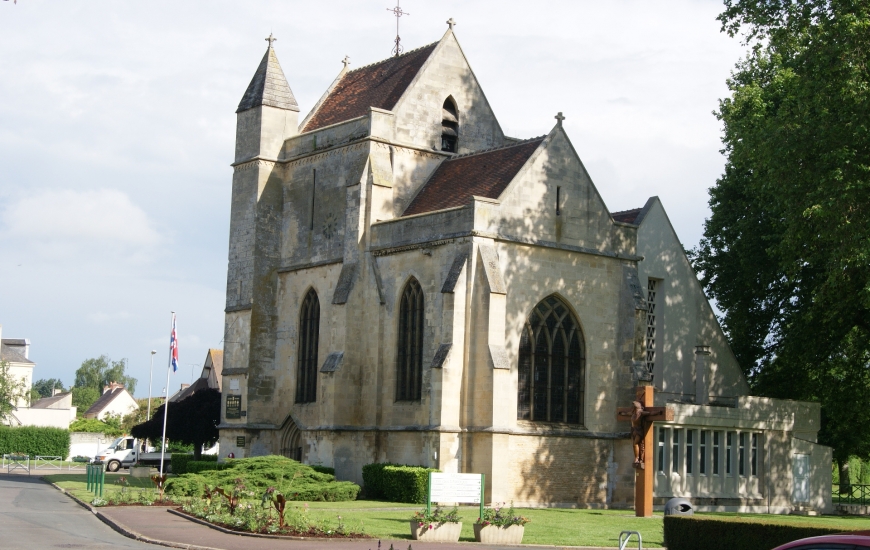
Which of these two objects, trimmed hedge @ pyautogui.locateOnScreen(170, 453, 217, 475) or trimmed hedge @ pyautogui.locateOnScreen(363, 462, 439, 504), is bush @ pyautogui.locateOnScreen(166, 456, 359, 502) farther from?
trimmed hedge @ pyautogui.locateOnScreen(170, 453, 217, 475)

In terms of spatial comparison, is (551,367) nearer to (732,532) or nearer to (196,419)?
(732,532)

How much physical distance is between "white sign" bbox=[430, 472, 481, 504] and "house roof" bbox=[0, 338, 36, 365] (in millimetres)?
110188

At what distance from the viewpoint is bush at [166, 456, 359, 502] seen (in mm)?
36188

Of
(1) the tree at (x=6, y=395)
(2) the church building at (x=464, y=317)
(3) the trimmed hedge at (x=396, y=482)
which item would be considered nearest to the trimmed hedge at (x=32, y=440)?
(1) the tree at (x=6, y=395)

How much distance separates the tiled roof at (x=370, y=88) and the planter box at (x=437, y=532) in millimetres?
22645

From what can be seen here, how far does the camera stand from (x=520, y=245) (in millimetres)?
40125

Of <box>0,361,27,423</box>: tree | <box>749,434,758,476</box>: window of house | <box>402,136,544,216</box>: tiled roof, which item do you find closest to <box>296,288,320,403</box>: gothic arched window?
<box>402,136,544,216</box>: tiled roof

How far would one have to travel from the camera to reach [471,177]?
4294cm

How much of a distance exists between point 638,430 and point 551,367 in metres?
5.94

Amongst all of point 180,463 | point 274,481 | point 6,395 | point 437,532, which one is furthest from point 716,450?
point 6,395

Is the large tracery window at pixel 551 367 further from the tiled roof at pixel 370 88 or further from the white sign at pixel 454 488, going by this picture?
the white sign at pixel 454 488

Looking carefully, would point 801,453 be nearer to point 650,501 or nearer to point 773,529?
point 650,501

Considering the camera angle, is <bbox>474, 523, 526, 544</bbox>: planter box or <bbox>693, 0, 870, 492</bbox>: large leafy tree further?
<bbox>693, 0, 870, 492</bbox>: large leafy tree

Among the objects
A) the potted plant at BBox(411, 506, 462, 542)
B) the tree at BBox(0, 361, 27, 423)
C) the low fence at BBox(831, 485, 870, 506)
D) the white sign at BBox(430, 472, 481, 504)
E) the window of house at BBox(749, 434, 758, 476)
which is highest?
the tree at BBox(0, 361, 27, 423)
